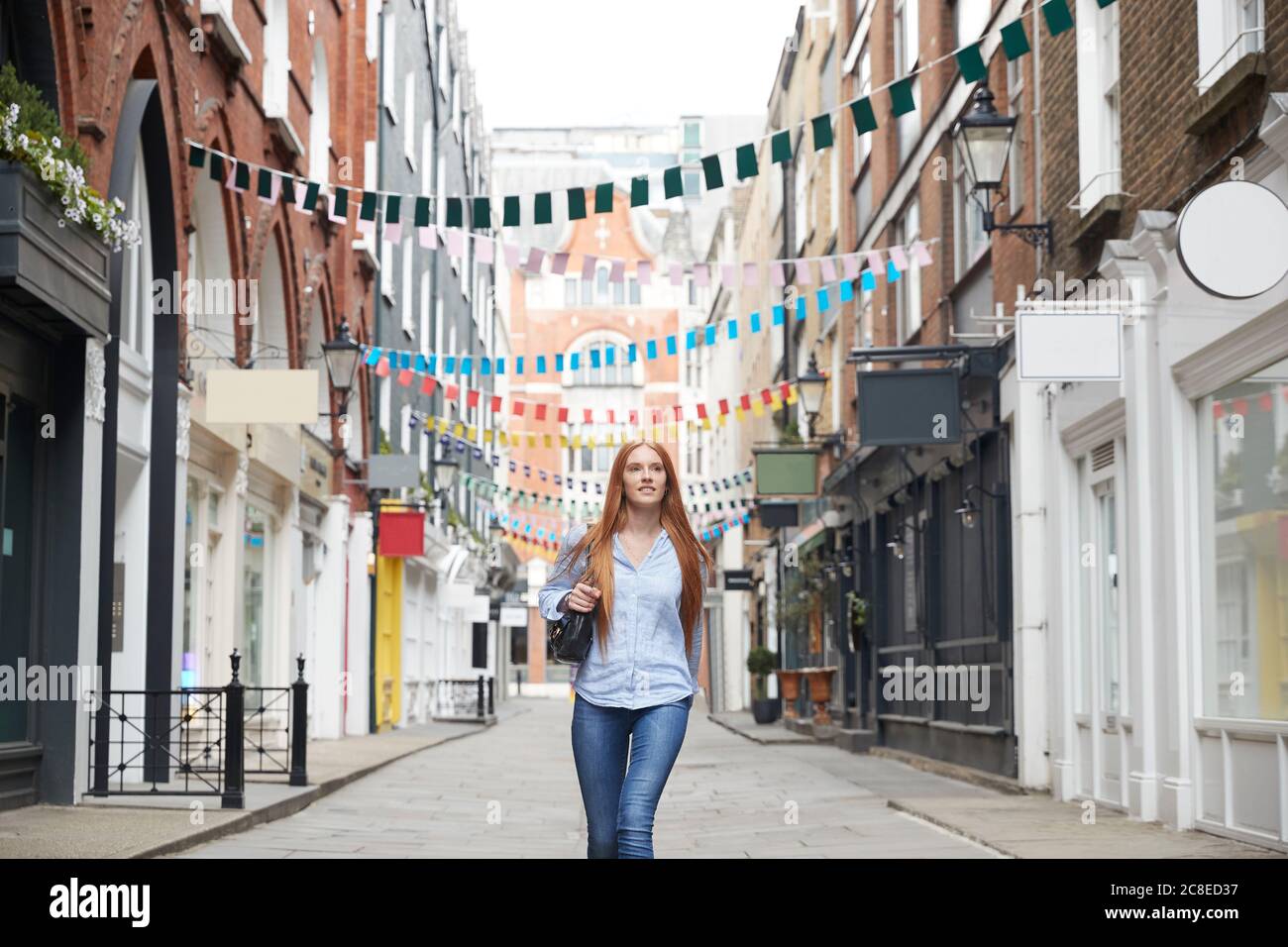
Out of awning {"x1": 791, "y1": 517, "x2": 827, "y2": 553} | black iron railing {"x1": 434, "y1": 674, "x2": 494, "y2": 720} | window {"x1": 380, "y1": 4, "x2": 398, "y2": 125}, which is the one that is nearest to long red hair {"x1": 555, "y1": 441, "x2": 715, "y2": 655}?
window {"x1": 380, "y1": 4, "x2": 398, "y2": 125}

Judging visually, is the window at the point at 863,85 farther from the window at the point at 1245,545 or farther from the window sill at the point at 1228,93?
the window at the point at 1245,545

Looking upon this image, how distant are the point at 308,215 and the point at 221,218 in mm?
4516

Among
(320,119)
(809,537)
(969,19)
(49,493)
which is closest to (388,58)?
(320,119)

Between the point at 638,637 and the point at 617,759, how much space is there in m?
0.39

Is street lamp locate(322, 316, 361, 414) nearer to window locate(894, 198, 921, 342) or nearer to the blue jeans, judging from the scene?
window locate(894, 198, 921, 342)

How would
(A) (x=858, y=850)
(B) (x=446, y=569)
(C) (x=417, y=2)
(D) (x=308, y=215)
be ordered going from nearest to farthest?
1. (A) (x=858, y=850)
2. (D) (x=308, y=215)
3. (C) (x=417, y=2)
4. (B) (x=446, y=569)

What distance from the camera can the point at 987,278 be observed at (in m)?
17.2

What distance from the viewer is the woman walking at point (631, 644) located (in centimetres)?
566

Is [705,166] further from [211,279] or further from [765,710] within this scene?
[765,710]

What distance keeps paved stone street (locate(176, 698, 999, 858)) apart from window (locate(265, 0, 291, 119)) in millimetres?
7081

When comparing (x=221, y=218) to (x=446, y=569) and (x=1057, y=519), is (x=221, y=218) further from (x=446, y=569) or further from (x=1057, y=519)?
(x=446, y=569)

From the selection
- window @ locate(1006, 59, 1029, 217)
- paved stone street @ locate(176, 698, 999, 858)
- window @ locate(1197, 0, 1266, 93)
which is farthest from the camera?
window @ locate(1006, 59, 1029, 217)

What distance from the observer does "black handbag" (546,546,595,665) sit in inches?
223
